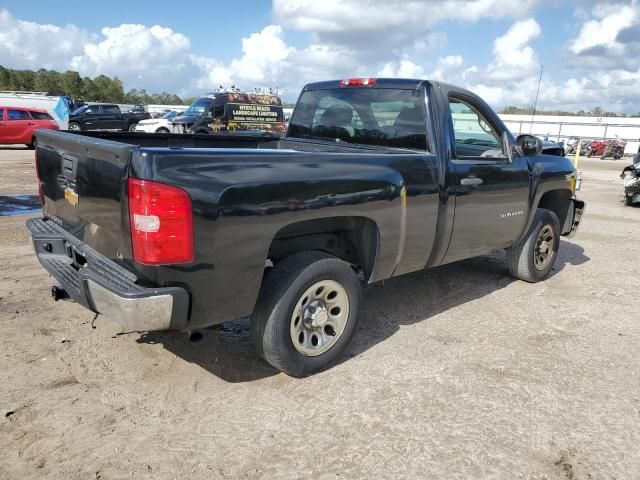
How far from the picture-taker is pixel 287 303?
10.5 ft

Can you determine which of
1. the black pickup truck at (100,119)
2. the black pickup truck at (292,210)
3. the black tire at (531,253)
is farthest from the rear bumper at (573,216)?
the black pickup truck at (100,119)

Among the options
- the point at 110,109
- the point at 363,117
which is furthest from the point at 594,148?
the point at 363,117

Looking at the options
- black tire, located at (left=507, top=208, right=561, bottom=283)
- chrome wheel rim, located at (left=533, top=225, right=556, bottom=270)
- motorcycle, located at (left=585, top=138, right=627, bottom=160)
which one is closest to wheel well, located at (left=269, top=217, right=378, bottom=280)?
black tire, located at (left=507, top=208, right=561, bottom=283)

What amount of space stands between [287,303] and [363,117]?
2.03 metres

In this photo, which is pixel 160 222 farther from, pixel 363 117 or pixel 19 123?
pixel 19 123

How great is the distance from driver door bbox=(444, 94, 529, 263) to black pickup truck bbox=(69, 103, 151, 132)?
25.3 metres

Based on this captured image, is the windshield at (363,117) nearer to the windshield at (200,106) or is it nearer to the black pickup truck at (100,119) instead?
the windshield at (200,106)

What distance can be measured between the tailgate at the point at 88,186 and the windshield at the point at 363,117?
2208 mm

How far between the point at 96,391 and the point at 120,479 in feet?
2.91

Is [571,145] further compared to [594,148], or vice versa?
[571,145]

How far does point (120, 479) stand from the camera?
2455 millimetres

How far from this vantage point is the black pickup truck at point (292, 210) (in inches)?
104

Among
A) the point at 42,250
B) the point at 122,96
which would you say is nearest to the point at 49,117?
the point at 42,250

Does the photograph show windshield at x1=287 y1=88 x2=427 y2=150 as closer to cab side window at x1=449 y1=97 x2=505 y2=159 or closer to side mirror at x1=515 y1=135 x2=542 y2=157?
cab side window at x1=449 y1=97 x2=505 y2=159
